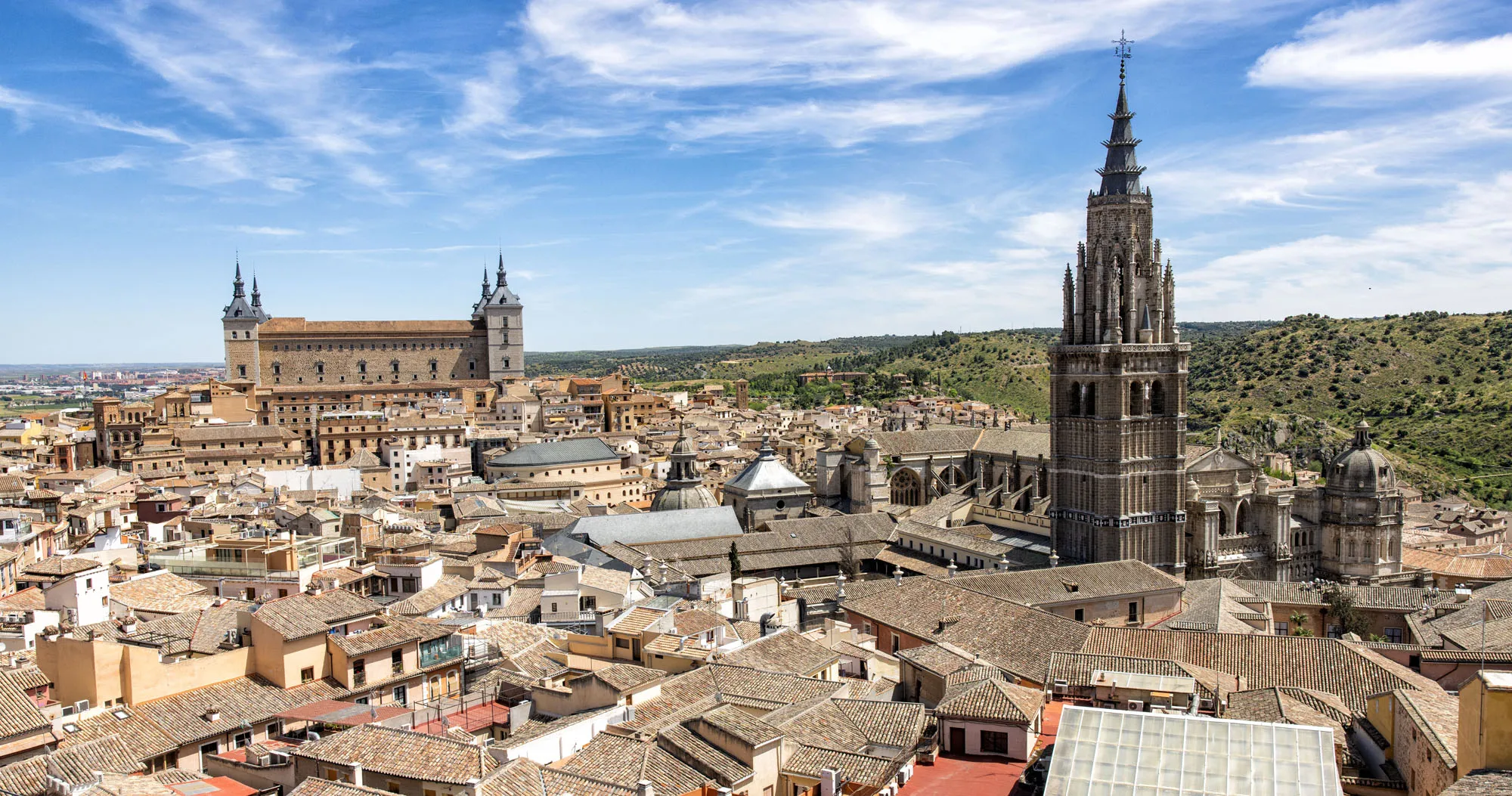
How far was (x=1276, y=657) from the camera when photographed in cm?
2316

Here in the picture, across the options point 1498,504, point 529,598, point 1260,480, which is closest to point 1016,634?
point 529,598

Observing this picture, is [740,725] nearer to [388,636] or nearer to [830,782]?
[830,782]

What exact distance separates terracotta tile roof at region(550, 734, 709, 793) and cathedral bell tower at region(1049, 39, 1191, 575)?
27729mm

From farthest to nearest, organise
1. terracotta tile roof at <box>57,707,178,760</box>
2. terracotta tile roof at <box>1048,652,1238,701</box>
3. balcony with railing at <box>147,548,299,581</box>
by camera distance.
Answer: balcony with railing at <box>147,548,299,581</box> < terracotta tile roof at <box>1048,652,1238,701</box> < terracotta tile roof at <box>57,707,178,760</box>

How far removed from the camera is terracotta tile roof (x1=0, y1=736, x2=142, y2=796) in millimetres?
14508

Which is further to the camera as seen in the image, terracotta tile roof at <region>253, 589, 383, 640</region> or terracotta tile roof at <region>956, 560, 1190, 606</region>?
terracotta tile roof at <region>956, 560, 1190, 606</region>

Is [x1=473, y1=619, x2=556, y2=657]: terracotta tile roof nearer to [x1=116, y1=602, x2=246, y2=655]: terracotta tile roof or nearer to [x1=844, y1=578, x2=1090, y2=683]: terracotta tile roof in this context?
[x1=116, y1=602, x2=246, y2=655]: terracotta tile roof

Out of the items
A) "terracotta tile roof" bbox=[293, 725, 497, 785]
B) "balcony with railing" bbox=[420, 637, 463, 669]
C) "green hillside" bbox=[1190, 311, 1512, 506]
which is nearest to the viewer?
"terracotta tile roof" bbox=[293, 725, 497, 785]

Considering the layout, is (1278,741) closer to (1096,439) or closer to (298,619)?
(298,619)

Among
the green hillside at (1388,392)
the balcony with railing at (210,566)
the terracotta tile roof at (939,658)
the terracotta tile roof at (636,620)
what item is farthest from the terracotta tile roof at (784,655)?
the green hillside at (1388,392)

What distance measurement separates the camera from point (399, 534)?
117 ft

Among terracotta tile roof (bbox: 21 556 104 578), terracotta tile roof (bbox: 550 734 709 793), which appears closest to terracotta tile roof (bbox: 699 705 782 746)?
terracotta tile roof (bbox: 550 734 709 793)

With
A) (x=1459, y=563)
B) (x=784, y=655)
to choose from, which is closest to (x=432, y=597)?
(x=784, y=655)

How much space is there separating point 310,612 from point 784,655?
29.7 ft
